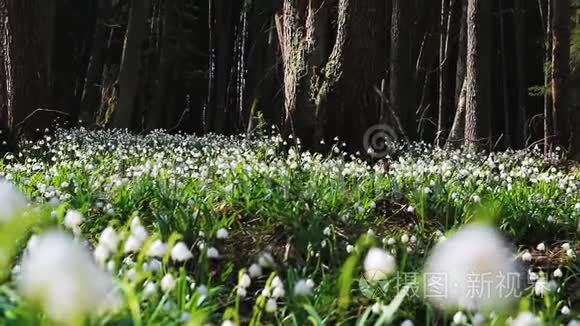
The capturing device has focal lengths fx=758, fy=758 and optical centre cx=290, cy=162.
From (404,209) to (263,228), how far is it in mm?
1198

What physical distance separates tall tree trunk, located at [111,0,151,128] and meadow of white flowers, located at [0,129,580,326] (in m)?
12.5

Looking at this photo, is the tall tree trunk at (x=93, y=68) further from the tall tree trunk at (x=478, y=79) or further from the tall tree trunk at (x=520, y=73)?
the tall tree trunk at (x=478, y=79)

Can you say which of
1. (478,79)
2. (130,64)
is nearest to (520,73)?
(478,79)

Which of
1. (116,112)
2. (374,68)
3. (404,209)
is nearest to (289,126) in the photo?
(374,68)

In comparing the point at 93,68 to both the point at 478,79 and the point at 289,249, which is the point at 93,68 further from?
the point at 289,249

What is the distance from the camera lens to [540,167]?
33.3 ft

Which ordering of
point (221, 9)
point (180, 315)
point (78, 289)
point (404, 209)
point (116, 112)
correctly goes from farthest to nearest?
point (221, 9), point (116, 112), point (404, 209), point (180, 315), point (78, 289)

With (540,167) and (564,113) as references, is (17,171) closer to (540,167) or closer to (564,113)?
(540,167)

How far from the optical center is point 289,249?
4.35m

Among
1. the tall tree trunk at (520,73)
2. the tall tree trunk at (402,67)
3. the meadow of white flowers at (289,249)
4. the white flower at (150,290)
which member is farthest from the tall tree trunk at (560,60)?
the tall tree trunk at (520,73)

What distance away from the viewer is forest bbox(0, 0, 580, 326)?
232 cm

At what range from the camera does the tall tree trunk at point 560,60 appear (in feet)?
38.5

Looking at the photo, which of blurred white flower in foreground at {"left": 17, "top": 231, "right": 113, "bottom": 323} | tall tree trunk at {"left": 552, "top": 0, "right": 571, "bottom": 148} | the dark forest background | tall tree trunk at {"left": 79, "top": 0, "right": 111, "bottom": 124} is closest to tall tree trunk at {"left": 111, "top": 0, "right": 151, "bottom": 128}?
the dark forest background

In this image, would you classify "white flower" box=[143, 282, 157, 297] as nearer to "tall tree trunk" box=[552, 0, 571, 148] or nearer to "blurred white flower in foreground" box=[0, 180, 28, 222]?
"blurred white flower in foreground" box=[0, 180, 28, 222]
